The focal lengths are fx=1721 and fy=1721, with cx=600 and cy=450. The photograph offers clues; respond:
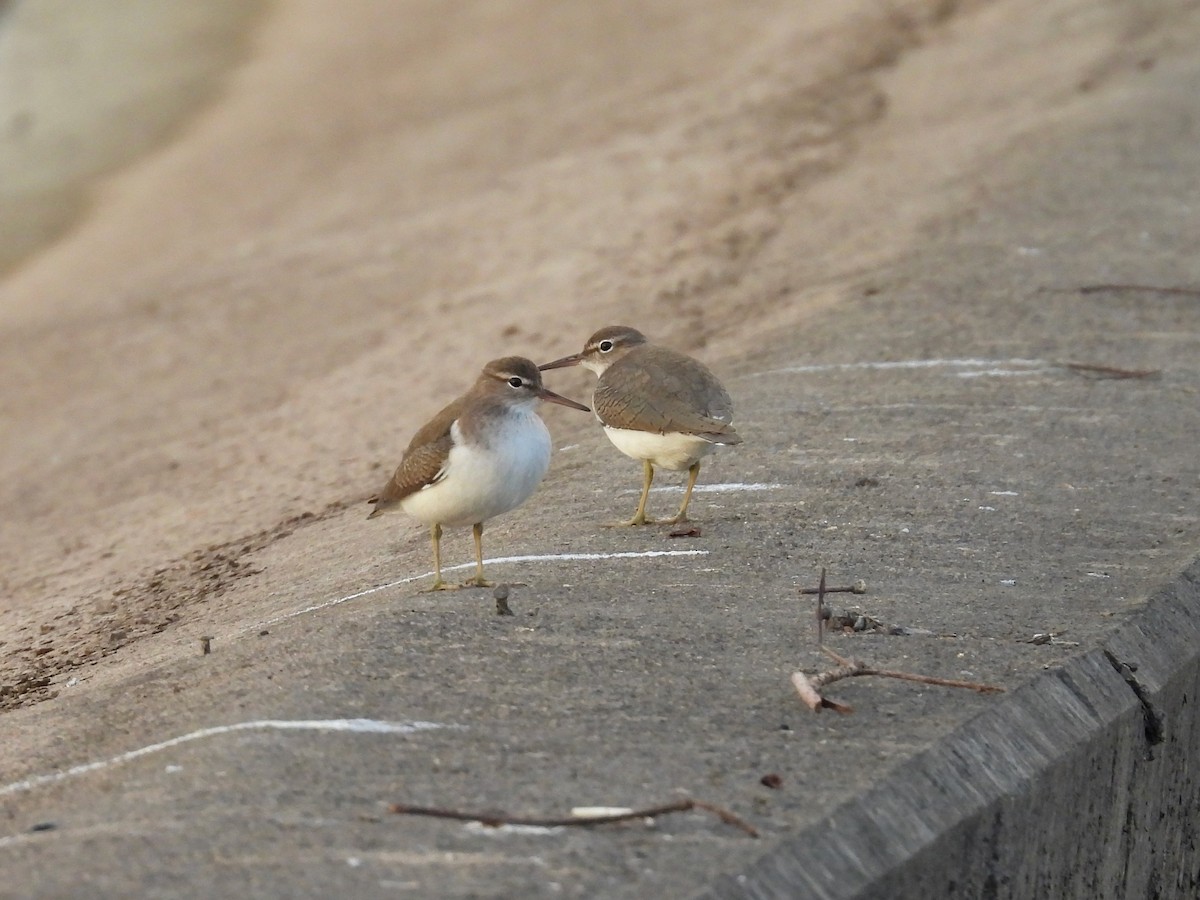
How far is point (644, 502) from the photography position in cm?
751

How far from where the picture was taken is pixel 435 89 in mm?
22156

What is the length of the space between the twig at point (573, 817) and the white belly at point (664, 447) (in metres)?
3.05

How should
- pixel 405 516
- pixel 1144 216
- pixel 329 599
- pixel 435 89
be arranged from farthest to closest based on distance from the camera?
pixel 435 89, pixel 1144 216, pixel 405 516, pixel 329 599

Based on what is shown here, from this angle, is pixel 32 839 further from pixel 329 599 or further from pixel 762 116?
pixel 762 116

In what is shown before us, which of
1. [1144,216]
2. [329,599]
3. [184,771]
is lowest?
[1144,216]

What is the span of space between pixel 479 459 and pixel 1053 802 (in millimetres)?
2573

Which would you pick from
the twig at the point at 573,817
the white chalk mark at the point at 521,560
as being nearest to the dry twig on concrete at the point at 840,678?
the twig at the point at 573,817

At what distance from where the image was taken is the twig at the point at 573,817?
4.43 m

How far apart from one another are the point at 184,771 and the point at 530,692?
3.56ft

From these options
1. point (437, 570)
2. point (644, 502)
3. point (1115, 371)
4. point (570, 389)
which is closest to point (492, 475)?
point (437, 570)

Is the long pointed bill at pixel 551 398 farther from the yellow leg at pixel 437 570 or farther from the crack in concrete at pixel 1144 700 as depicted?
the crack in concrete at pixel 1144 700

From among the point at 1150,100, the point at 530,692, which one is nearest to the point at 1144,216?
the point at 1150,100

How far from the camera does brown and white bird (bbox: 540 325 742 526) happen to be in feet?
24.3

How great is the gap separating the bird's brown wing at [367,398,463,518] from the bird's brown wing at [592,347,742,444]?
0.96 meters
